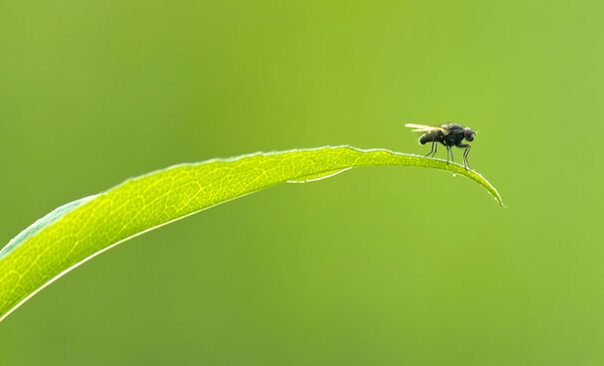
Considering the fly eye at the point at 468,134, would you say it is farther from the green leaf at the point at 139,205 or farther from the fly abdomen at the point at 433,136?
the green leaf at the point at 139,205

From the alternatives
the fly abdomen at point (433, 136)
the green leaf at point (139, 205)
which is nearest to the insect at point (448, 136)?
the fly abdomen at point (433, 136)

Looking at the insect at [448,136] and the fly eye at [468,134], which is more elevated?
the fly eye at [468,134]

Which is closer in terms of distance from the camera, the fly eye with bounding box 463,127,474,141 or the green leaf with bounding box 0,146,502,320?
the green leaf with bounding box 0,146,502,320

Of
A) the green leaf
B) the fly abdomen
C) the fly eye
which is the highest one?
the fly eye

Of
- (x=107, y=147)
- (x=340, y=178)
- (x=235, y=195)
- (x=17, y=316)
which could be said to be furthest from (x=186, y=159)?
(x=235, y=195)

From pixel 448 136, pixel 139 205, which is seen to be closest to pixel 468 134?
pixel 448 136

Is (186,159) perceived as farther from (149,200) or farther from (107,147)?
(149,200)

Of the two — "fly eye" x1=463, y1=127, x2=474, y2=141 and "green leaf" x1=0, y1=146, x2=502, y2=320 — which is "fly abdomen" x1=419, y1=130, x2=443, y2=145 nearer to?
"fly eye" x1=463, y1=127, x2=474, y2=141

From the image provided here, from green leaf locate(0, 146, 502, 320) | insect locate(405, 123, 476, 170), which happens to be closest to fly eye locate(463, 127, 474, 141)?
insect locate(405, 123, 476, 170)
